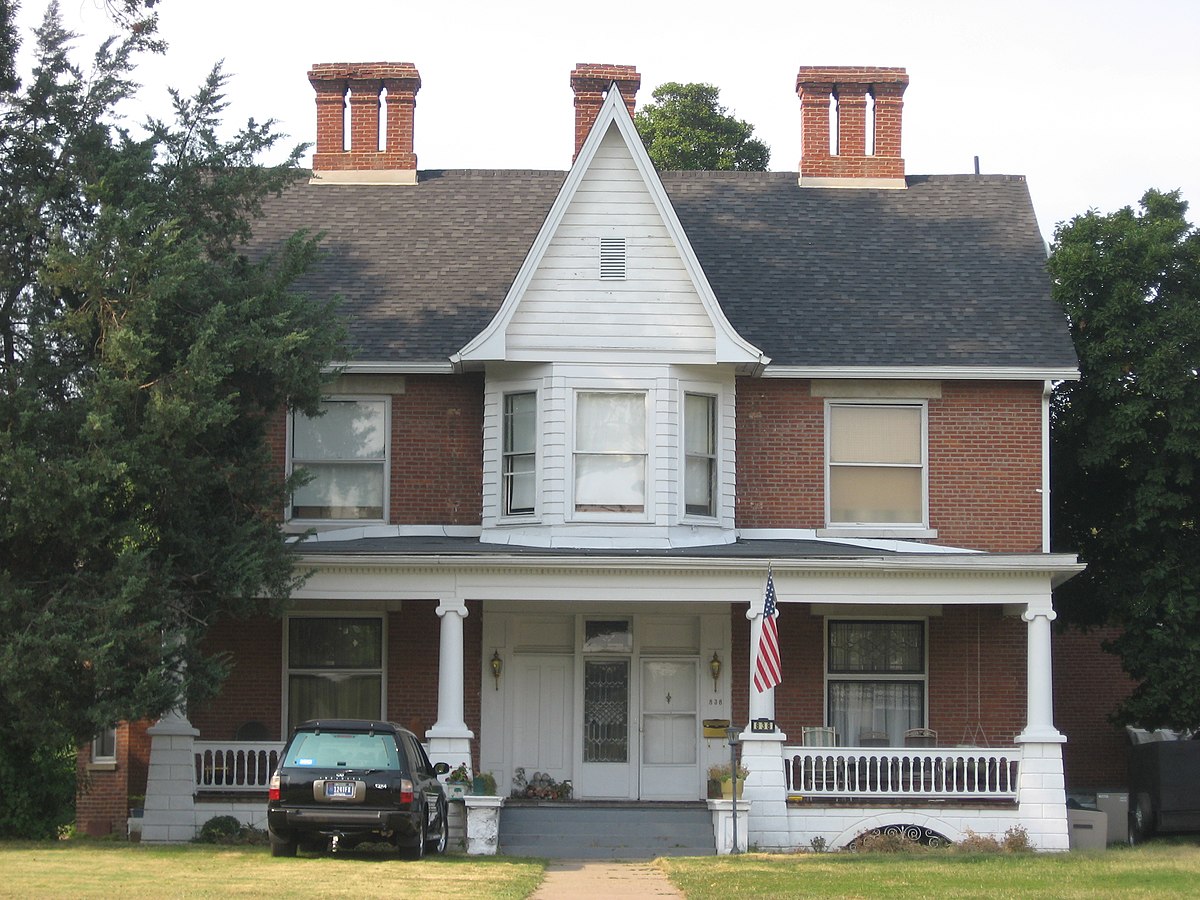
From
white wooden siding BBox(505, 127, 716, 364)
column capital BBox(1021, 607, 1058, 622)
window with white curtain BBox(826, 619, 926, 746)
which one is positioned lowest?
window with white curtain BBox(826, 619, 926, 746)

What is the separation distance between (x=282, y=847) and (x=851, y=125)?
16020 mm

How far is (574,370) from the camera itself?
75.1 ft

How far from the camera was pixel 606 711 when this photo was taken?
77.4 ft

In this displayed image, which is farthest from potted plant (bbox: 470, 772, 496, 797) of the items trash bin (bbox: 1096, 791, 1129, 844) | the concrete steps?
trash bin (bbox: 1096, 791, 1129, 844)

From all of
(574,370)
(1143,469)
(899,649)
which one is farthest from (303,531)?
(1143,469)

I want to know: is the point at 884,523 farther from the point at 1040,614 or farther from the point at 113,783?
the point at 113,783

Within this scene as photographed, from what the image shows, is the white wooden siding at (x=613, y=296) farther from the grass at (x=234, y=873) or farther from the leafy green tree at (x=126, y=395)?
the grass at (x=234, y=873)

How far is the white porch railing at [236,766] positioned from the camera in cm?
2109

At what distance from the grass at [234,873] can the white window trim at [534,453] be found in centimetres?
524

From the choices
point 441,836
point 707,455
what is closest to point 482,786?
point 441,836

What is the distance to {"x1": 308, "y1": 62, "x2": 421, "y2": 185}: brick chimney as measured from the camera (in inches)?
1106

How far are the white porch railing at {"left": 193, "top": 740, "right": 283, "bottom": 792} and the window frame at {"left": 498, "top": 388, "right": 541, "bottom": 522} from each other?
4.34 metres

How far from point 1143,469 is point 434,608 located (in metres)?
9.89

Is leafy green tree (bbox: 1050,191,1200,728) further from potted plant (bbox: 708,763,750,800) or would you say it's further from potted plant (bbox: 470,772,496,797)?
potted plant (bbox: 470,772,496,797)
